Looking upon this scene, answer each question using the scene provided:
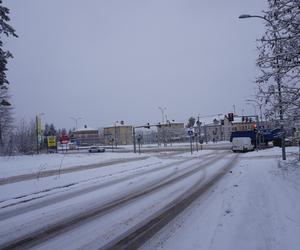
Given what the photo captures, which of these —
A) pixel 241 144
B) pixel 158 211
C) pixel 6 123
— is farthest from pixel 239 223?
pixel 6 123

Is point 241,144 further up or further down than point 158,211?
further up

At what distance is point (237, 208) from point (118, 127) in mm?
162099

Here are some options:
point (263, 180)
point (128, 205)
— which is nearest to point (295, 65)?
point (263, 180)

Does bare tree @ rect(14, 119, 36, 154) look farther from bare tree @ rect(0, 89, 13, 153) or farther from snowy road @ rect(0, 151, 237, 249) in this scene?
snowy road @ rect(0, 151, 237, 249)

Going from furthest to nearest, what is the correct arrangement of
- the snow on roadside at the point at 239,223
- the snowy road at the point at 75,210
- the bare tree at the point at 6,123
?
the bare tree at the point at 6,123
the snowy road at the point at 75,210
the snow on roadside at the point at 239,223

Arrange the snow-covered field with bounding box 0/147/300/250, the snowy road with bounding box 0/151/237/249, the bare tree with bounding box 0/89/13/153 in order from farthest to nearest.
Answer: the bare tree with bounding box 0/89/13/153 < the snowy road with bounding box 0/151/237/249 < the snow-covered field with bounding box 0/147/300/250

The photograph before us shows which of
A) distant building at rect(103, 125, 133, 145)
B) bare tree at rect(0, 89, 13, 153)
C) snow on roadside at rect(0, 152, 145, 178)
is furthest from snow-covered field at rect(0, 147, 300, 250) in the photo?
distant building at rect(103, 125, 133, 145)

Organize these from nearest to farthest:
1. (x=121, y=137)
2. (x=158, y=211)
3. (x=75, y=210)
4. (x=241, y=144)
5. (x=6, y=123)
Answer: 1. (x=158, y=211)
2. (x=75, y=210)
3. (x=241, y=144)
4. (x=6, y=123)
5. (x=121, y=137)

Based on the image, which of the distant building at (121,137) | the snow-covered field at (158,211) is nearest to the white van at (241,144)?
the snow-covered field at (158,211)

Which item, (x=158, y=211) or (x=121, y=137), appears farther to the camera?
(x=121, y=137)

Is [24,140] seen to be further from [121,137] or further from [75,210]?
[121,137]

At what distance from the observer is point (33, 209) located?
40.4ft

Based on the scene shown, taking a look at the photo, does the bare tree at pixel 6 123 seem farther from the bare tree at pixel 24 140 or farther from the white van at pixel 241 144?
the white van at pixel 241 144

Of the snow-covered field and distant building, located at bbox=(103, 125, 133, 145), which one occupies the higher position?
distant building, located at bbox=(103, 125, 133, 145)
